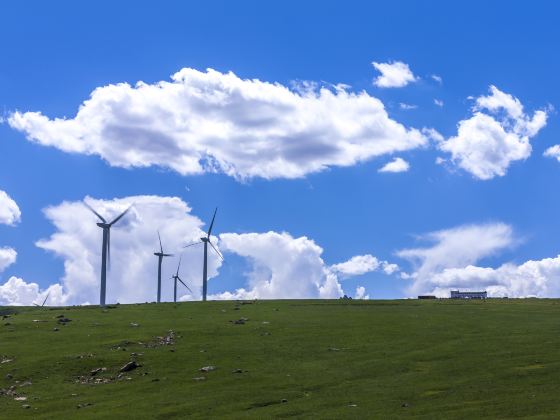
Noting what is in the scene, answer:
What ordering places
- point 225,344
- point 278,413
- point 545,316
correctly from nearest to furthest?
point 278,413
point 225,344
point 545,316

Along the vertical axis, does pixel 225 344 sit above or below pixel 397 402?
above

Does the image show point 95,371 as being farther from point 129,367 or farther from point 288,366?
point 288,366

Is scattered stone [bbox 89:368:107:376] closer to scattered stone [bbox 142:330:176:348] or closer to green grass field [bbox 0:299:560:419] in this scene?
green grass field [bbox 0:299:560:419]

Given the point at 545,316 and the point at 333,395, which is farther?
the point at 545,316

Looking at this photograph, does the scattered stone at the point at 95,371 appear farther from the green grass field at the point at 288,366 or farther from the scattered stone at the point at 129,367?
the scattered stone at the point at 129,367

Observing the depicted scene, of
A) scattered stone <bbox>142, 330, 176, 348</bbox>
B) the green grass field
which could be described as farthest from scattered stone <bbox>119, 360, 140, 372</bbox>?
scattered stone <bbox>142, 330, 176, 348</bbox>

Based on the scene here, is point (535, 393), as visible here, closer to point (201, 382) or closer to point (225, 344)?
point (201, 382)

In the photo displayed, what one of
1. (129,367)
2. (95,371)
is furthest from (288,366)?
(95,371)

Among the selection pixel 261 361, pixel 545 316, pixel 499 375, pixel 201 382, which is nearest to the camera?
pixel 499 375

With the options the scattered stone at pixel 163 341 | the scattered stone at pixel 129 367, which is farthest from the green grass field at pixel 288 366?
the scattered stone at pixel 129 367

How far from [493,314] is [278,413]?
52010mm

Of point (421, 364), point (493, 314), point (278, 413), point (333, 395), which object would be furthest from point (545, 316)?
point (278, 413)

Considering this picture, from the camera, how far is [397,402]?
40.3 m

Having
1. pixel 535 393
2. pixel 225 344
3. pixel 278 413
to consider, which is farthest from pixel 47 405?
pixel 535 393
